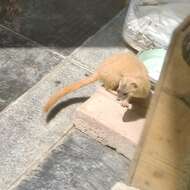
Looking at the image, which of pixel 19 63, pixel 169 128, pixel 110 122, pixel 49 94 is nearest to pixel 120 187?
pixel 110 122

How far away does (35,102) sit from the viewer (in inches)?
118

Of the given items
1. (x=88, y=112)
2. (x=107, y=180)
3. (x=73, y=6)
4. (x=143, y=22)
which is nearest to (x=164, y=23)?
(x=143, y=22)

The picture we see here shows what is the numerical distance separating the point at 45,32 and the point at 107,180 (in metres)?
1.26

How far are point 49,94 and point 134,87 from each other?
60cm

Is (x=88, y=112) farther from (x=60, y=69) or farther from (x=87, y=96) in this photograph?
(x=60, y=69)

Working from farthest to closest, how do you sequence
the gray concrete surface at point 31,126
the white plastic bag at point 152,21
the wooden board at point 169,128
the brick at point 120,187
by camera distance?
the white plastic bag at point 152,21 → the gray concrete surface at point 31,126 → the brick at point 120,187 → the wooden board at point 169,128

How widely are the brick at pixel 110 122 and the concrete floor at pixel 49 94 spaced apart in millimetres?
57

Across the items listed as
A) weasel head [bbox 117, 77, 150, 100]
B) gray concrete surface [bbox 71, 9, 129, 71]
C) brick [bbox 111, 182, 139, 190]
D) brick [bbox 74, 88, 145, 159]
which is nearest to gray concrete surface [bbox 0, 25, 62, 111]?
gray concrete surface [bbox 71, 9, 129, 71]

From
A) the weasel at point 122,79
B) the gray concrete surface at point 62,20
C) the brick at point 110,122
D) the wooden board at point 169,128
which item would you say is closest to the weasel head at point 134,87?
the weasel at point 122,79

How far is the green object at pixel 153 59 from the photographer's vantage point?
124 inches

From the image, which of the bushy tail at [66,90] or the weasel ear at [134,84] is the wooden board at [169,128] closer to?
the weasel ear at [134,84]

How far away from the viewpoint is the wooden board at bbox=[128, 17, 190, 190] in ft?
6.62

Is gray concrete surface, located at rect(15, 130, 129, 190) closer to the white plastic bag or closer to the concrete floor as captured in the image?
the concrete floor

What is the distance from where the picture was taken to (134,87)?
2.65m
